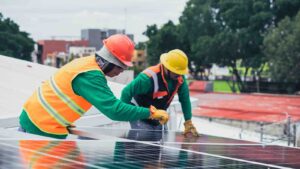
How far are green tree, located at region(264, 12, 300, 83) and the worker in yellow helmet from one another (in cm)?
3202

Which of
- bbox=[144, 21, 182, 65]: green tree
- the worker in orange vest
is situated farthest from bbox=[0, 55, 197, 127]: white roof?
bbox=[144, 21, 182, 65]: green tree

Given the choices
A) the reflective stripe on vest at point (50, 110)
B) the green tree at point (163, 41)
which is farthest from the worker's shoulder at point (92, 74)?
the green tree at point (163, 41)

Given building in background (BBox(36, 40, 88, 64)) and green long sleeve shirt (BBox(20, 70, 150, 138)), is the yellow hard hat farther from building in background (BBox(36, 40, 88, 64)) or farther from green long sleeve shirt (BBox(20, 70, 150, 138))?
building in background (BBox(36, 40, 88, 64))

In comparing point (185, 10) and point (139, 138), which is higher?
point (185, 10)

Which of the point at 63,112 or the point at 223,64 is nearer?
the point at 63,112

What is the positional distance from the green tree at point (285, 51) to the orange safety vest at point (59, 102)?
114 feet

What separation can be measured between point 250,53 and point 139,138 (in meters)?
42.4

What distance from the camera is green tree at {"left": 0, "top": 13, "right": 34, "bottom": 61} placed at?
42.1 metres

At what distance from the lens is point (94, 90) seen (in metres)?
4.95

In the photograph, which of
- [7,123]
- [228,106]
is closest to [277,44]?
[228,106]

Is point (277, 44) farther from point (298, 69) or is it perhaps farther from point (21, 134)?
point (21, 134)

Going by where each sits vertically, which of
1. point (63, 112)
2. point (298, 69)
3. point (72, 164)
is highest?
point (298, 69)

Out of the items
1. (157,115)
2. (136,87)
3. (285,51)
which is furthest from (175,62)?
(285,51)

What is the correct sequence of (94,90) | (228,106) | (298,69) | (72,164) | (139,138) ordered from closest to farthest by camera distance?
(72,164) < (94,90) < (139,138) < (228,106) < (298,69)
